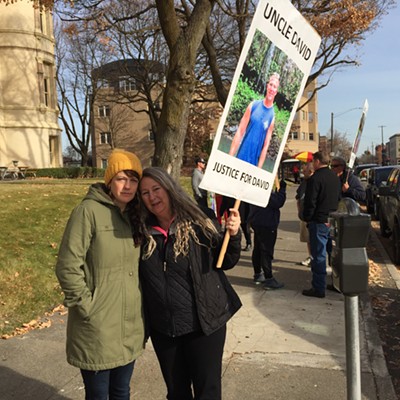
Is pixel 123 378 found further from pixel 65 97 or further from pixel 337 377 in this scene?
pixel 65 97

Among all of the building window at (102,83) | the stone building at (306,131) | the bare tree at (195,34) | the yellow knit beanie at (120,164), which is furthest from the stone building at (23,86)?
the stone building at (306,131)

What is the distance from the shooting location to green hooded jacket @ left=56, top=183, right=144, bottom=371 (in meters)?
2.45

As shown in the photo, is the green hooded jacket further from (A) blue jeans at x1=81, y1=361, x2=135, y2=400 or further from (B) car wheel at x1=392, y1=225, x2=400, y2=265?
(B) car wheel at x1=392, y1=225, x2=400, y2=265

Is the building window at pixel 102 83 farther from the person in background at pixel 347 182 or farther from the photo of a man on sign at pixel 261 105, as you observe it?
the photo of a man on sign at pixel 261 105

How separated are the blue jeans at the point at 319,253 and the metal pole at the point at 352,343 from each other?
132 inches

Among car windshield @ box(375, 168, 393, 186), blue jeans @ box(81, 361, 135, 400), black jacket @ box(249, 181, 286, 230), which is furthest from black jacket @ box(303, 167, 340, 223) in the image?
car windshield @ box(375, 168, 393, 186)

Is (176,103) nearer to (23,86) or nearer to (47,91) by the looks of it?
(23,86)

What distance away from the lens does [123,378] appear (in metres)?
2.68

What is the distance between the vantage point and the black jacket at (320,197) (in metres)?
5.87

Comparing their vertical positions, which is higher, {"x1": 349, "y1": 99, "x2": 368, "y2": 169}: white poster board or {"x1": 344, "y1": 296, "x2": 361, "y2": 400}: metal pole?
{"x1": 349, "y1": 99, "x2": 368, "y2": 169}: white poster board

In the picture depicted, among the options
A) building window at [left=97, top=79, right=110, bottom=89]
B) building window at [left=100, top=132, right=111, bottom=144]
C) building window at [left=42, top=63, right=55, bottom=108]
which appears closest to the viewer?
building window at [left=42, top=63, right=55, bottom=108]

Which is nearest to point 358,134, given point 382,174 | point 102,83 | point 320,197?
A: point 320,197

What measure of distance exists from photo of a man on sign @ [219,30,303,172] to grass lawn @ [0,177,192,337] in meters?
3.59

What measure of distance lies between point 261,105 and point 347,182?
557cm
